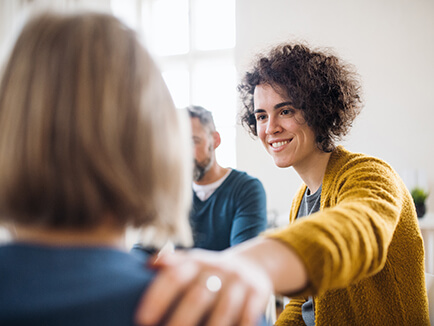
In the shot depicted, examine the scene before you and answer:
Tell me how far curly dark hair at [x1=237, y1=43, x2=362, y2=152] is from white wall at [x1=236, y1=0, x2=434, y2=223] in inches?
89.0

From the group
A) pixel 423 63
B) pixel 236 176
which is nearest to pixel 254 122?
pixel 236 176

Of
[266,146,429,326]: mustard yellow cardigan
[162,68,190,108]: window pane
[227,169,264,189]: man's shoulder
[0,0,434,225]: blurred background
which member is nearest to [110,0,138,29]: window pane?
[162,68,190,108]: window pane

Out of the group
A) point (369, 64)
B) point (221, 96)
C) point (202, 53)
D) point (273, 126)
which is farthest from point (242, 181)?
point (202, 53)

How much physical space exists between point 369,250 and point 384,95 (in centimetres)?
353

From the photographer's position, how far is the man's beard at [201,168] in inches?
71.8

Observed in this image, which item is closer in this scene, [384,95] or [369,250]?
[369,250]

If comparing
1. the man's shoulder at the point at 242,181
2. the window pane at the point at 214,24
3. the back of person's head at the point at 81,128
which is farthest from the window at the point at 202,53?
the back of person's head at the point at 81,128

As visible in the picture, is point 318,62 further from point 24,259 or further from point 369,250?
point 24,259

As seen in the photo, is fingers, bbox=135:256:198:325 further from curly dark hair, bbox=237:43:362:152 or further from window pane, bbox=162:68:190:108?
window pane, bbox=162:68:190:108

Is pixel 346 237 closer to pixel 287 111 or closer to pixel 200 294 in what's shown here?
pixel 200 294

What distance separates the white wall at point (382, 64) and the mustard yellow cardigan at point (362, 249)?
8.44 feet

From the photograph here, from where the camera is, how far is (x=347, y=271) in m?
0.55

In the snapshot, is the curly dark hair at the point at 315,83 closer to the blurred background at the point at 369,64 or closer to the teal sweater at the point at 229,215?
the teal sweater at the point at 229,215

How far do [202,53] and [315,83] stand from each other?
3594 millimetres
